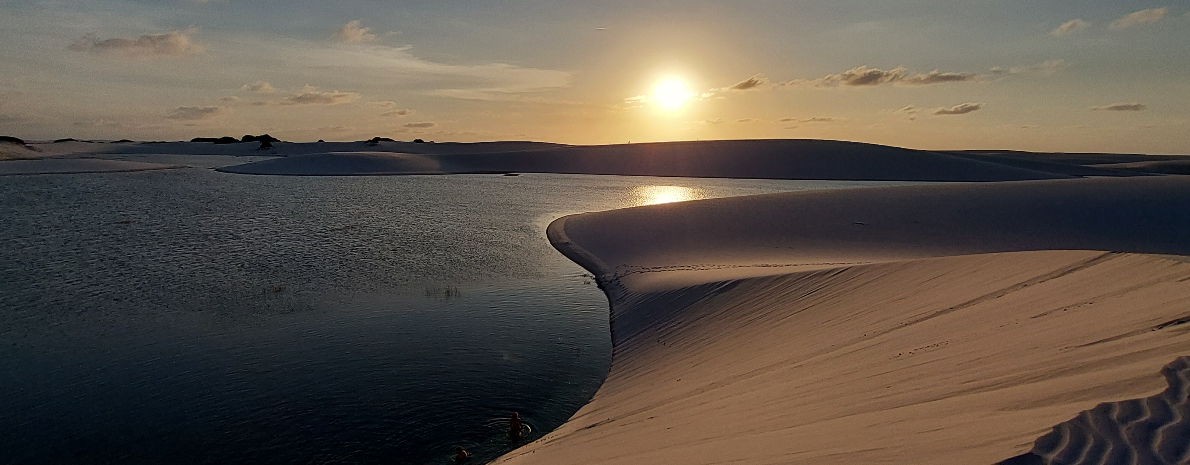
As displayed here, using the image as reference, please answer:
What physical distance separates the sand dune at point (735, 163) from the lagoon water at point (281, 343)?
1599 inches

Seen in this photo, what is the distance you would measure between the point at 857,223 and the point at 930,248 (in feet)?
10.9

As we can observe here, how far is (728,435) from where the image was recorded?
459 cm

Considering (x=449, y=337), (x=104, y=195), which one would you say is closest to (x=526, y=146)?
(x=104, y=195)

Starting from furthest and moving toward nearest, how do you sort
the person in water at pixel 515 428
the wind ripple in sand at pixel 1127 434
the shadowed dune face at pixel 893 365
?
the person in water at pixel 515 428 → the shadowed dune face at pixel 893 365 → the wind ripple in sand at pixel 1127 434

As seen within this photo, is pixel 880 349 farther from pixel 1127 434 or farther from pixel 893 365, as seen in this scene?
pixel 1127 434

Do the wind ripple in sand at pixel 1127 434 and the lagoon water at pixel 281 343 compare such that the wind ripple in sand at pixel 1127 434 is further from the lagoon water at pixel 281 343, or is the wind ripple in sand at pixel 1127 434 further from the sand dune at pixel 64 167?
the sand dune at pixel 64 167

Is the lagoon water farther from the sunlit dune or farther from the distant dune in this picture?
the distant dune

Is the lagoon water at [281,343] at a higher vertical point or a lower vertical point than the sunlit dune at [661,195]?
lower

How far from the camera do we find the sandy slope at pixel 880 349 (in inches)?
143

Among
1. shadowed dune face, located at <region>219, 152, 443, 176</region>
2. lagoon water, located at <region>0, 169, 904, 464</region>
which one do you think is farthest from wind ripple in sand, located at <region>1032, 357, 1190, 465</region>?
shadowed dune face, located at <region>219, 152, 443, 176</region>

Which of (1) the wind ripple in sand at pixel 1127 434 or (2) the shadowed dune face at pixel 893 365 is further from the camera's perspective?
(2) the shadowed dune face at pixel 893 365

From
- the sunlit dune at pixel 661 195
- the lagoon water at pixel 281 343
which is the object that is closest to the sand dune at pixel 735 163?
the sunlit dune at pixel 661 195

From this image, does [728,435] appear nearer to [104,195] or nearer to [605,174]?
[104,195]

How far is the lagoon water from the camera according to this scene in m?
6.62
